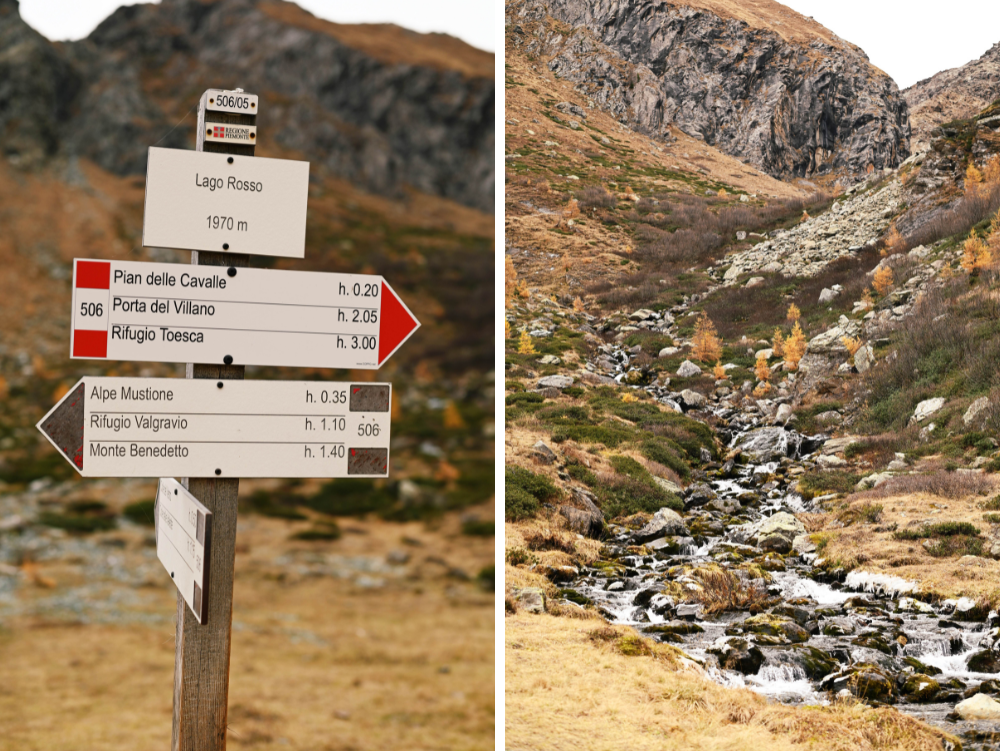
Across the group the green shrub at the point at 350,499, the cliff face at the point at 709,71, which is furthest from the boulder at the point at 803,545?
the green shrub at the point at 350,499

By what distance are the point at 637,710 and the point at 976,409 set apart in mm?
1857

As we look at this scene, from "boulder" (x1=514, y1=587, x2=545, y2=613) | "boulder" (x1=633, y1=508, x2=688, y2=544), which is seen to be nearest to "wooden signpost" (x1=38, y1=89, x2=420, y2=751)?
"boulder" (x1=514, y1=587, x2=545, y2=613)

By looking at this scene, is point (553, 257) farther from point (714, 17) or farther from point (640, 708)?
point (640, 708)

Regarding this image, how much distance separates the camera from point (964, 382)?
3129mm

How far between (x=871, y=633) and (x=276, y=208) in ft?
9.06

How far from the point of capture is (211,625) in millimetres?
1439

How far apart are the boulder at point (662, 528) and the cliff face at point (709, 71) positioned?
1822 mm

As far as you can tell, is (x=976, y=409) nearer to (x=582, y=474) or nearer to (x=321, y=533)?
(x=582, y=474)

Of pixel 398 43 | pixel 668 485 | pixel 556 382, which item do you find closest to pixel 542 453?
pixel 556 382

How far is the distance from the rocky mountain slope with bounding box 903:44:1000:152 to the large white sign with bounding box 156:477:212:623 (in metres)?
3.46

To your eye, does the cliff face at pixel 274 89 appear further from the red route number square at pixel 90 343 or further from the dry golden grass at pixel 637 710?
the red route number square at pixel 90 343

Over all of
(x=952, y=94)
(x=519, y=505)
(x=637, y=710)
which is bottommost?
(x=637, y=710)

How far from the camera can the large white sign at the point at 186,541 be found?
133cm

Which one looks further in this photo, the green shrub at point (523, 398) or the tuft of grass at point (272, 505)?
the tuft of grass at point (272, 505)
